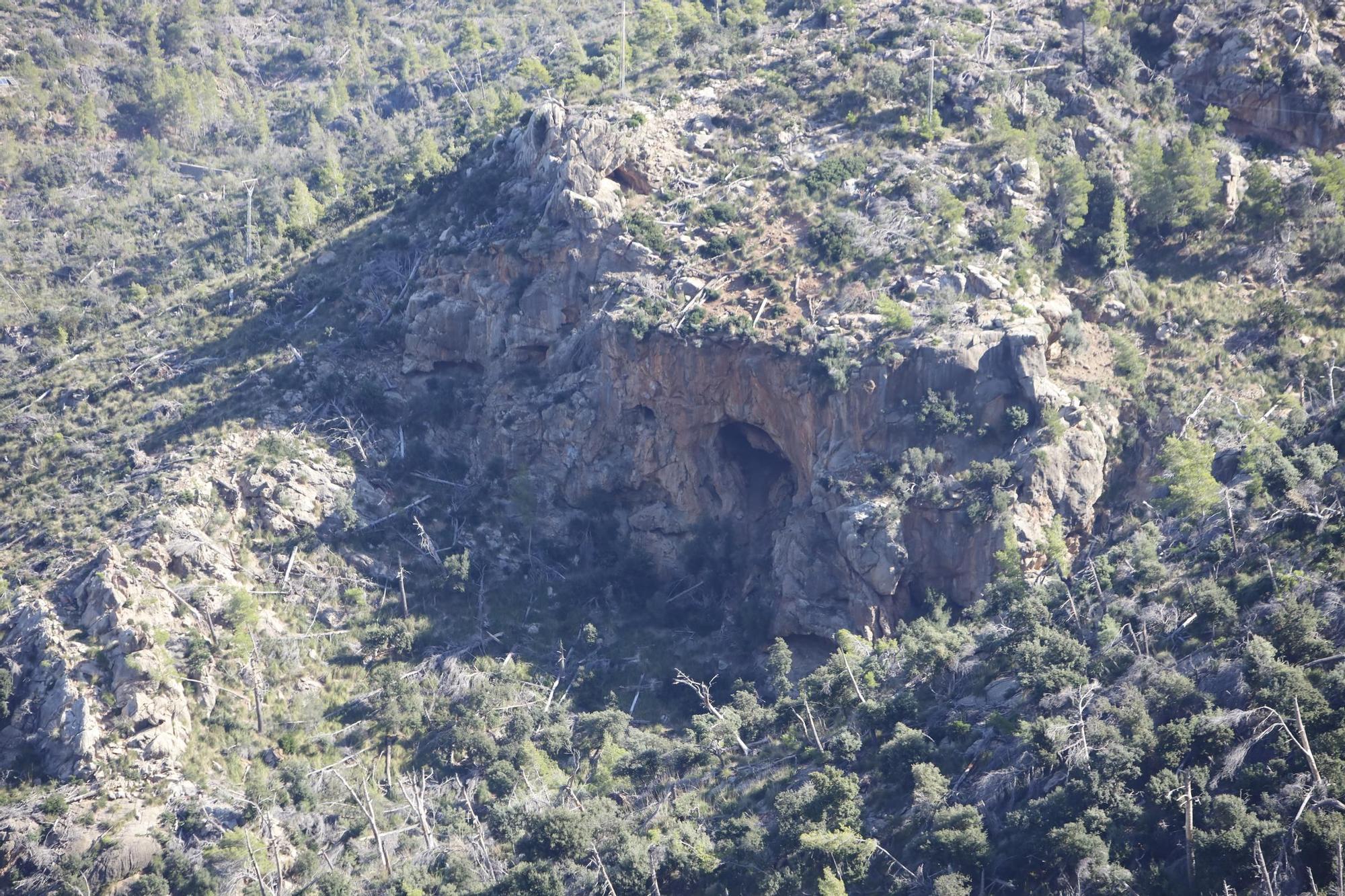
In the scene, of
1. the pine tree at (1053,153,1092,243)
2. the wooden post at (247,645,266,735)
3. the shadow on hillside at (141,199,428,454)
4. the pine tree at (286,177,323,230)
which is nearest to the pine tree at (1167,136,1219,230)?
the pine tree at (1053,153,1092,243)

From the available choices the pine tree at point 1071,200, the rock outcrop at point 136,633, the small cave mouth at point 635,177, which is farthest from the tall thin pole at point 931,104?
the rock outcrop at point 136,633

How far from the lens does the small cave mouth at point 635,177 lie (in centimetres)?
7269

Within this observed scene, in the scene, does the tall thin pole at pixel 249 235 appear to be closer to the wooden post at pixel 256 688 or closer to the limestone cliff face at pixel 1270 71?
the wooden post at pixel 256 688

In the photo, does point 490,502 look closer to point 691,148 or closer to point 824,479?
point 824,479

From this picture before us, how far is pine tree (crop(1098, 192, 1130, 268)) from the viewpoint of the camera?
226 feet

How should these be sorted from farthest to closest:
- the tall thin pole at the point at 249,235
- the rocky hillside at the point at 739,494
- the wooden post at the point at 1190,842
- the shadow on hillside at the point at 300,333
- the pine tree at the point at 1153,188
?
the tall thin pole at the point at 249,235
the pine tree at the point at 1153,188
the shadow on hillside at the point at 300,333
the rocky hillside at the point at 739,494
the wooden post at the point at 1190,842

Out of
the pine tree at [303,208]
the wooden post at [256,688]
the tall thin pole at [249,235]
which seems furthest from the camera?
the pine tree at [303,208]

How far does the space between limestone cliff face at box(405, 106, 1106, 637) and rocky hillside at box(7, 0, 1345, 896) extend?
0.24 metres

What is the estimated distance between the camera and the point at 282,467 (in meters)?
65.5

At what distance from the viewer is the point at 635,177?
238ft

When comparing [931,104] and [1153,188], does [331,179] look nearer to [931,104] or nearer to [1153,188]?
[931,104]

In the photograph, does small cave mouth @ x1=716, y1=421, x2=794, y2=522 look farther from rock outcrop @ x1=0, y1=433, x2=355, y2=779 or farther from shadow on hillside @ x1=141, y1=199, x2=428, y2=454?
rock outcrop @ x1=0, y1=433, x2=355, y2=779

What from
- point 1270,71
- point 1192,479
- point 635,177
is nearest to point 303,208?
point 635,177

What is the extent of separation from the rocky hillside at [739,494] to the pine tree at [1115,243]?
0.45 m
